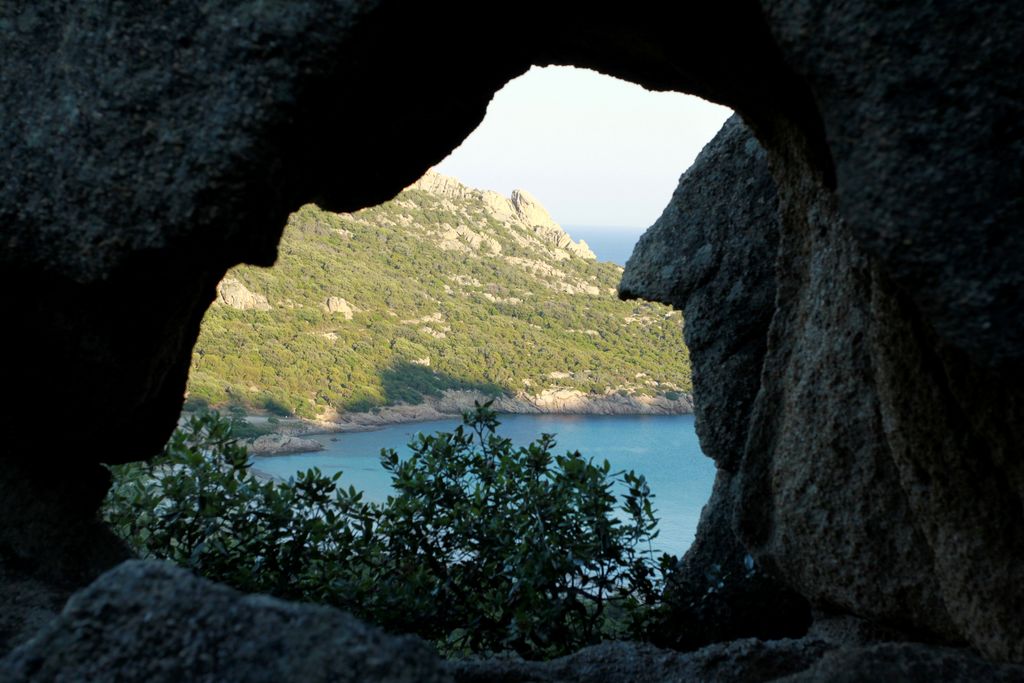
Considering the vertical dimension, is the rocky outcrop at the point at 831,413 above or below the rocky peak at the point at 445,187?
below

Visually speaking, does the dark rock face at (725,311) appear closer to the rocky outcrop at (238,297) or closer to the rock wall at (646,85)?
the rock wall at (646,85)

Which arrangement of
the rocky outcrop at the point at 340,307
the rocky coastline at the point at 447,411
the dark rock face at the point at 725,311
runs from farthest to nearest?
the rocky outcrop at the point at 340,307 < the rocky coastline at the point at 447,411 < the dark rock face at the point at 725,311

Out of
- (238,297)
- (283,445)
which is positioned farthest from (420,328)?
(283,445)

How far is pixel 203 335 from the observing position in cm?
1694

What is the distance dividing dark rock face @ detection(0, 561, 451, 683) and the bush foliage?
383 cm

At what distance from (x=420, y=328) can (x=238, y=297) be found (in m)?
4.17

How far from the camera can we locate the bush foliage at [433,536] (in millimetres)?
6621

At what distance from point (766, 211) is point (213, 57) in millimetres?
4830

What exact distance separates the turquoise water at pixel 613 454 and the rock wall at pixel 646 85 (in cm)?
270

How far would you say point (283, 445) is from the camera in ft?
44.6

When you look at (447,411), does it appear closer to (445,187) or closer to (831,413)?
(831,413)

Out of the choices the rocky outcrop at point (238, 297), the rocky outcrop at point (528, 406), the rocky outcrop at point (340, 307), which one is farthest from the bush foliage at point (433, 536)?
the rocky outcrop at point (340, 307)

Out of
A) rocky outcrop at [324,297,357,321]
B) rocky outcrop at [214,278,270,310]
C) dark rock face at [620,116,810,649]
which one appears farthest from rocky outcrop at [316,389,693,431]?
dark rock face at [620,116,810,649]

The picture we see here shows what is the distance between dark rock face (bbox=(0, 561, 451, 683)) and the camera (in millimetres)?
2451
